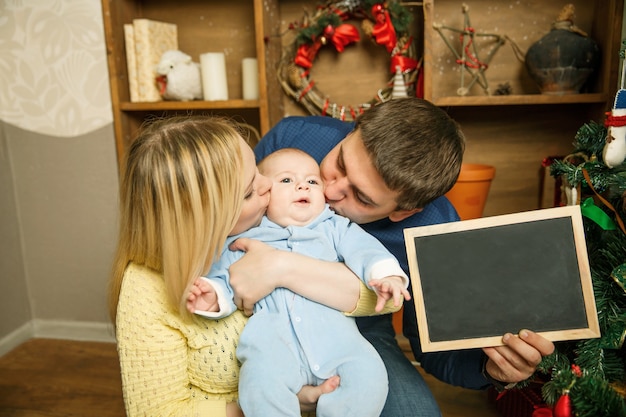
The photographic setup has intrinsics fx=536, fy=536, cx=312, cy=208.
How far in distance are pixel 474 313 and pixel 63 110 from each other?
2124 millimetres

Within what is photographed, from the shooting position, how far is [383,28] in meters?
2.18

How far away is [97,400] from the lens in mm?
2197

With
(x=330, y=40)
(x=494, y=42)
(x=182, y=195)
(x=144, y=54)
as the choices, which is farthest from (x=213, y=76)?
(x=182, y=195)

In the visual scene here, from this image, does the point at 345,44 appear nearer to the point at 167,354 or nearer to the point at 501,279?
the point at 501,279

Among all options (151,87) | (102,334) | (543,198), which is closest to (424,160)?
(543,198)

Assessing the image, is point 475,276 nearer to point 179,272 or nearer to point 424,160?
point 424,160

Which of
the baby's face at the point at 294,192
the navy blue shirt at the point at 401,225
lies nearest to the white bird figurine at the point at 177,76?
the navy blue shirt at the point at 401,225

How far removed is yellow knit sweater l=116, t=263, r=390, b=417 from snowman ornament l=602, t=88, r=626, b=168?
761mm

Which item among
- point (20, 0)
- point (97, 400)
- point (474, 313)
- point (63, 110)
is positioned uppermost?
point (20, 0)

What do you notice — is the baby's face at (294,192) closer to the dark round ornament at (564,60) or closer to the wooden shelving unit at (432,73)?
the wooden shelving unit at (432,73)

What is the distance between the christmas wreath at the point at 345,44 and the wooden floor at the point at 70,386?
4.09 feet

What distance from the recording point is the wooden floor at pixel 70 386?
2117 mm

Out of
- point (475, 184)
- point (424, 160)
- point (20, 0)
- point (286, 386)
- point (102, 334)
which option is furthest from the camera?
point (102, 334)

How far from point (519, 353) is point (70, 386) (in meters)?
1.94
